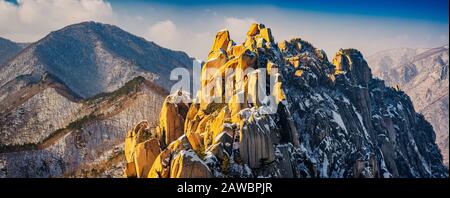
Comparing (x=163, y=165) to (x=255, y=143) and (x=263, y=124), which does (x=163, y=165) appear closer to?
(x=255, y=143)

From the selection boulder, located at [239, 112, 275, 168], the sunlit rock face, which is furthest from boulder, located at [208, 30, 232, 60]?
boulder, located at [239, 112, 275, 168]

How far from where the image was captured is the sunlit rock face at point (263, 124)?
310 feet

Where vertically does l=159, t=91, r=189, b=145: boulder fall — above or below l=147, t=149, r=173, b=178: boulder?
above

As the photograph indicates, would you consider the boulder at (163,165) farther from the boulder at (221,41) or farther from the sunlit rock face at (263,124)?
the boulder at (221,41)

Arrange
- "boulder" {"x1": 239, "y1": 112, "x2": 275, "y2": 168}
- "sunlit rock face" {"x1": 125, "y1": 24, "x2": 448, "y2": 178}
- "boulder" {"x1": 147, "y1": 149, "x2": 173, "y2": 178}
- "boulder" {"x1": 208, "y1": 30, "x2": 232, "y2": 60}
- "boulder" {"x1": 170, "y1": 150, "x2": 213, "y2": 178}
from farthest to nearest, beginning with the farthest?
"boulder" {"x1": 208, "y1": 30, "x2": 232, "y2": 60} → "boulder" {"x1": 239, "y1": 112, "x2": 275, "y2": 168} → "sunlit rock face" {"x1": 125, "y1": 24, "x2": 448, "y2": 178} → "boulder" {"x1": 147, "y1": 149, "x2": 173, "y2": 178} → "boulder" {"x1": 170, "y1": 150, "x2": 213, "y2": 178}

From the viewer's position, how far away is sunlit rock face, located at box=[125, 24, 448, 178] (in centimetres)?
9450

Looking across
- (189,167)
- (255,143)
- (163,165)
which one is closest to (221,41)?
(255,143)

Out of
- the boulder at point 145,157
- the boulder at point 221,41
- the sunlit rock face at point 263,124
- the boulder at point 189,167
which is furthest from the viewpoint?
the boulder at point 221,41

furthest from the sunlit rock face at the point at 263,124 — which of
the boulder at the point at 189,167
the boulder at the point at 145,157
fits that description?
the boulder at the point at 145,157

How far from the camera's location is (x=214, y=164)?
89.9 metres

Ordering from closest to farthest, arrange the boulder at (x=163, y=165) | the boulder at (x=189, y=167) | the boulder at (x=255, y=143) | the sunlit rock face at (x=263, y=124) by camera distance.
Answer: the boulder at (x=189, y=167) → the boulder at (x=163, y=165) → the sunlit rock face at (x=263, y=124) → the boulder at (x=255, y=143)

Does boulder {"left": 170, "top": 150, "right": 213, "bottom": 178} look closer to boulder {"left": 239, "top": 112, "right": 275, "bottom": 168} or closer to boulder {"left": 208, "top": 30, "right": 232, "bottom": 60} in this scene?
boulder {"left": 239, "top": 112, "right": 275, "bottom": 168}

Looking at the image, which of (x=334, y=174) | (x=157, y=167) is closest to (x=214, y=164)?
(x=157, y=167)
